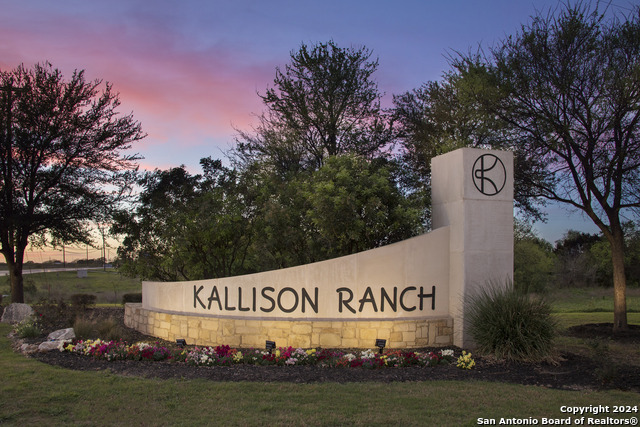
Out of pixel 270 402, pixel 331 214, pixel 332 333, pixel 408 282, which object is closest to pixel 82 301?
pixel 331 214

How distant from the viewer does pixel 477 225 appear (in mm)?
9898

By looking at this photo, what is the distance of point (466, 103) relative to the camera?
50.3 feet

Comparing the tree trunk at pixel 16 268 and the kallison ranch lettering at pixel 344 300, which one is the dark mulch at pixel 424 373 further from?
the tree trunk at pixel 16 268

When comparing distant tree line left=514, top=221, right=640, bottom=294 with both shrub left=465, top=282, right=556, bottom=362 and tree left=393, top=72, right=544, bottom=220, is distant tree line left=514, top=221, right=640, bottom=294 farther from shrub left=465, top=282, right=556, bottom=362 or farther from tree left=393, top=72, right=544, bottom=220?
shrub left=465, top=282, right=556, bottom=362

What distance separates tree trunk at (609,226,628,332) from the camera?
1341 cm

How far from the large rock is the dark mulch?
8410 millimetres

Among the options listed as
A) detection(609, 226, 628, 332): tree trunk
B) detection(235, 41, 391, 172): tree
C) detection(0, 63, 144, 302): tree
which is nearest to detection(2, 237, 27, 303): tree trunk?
detection(0, 63, 144, 302): tree

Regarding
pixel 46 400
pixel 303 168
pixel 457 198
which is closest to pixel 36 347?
pixel 46 400

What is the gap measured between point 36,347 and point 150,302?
3458 millimetres

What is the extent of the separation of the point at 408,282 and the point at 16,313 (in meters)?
13.2

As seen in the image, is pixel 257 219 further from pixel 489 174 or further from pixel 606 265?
pixel 606 265

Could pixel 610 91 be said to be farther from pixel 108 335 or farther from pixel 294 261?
pixel 108 335

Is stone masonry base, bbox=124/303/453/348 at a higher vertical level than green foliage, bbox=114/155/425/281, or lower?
lower

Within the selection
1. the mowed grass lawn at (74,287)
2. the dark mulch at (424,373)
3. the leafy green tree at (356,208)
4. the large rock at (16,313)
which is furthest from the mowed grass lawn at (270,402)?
the mowed grass lawn at (74,287)
